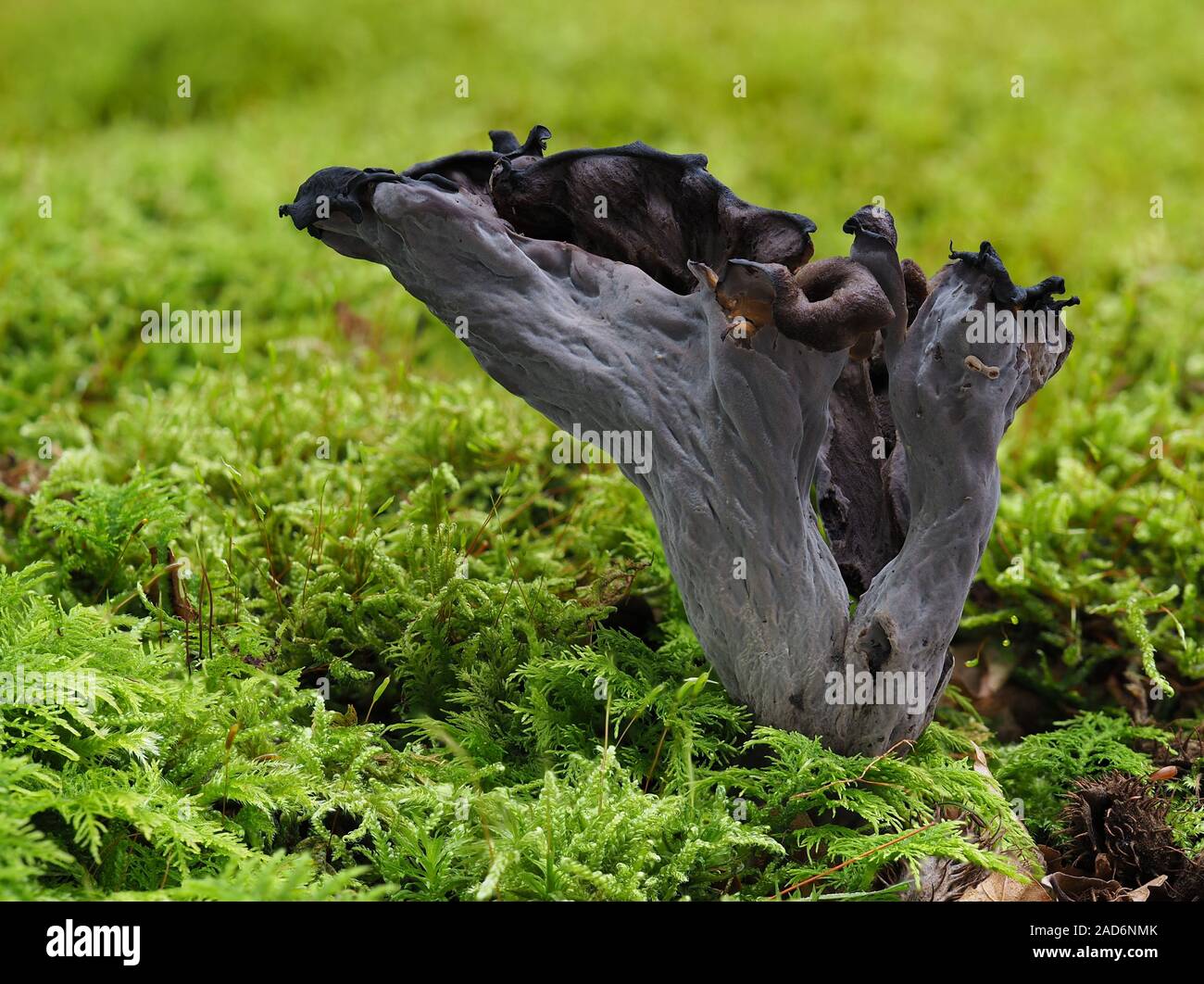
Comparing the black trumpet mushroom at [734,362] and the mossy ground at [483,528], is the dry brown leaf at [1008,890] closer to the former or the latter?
the mossy ground at [483,528]

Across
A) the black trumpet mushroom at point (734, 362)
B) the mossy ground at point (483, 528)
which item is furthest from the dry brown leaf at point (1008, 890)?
the black trumpet mushroom at point (734, 362)

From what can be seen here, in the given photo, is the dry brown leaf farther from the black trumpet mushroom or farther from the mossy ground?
the black trumpet mushroom

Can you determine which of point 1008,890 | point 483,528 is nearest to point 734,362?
point 483,528

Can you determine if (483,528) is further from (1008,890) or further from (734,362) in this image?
(1008,890)

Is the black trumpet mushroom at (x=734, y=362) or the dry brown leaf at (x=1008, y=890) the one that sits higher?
the black trumpet mushroom at (x=734, y=362)

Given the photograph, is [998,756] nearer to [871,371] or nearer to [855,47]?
[871,371]
